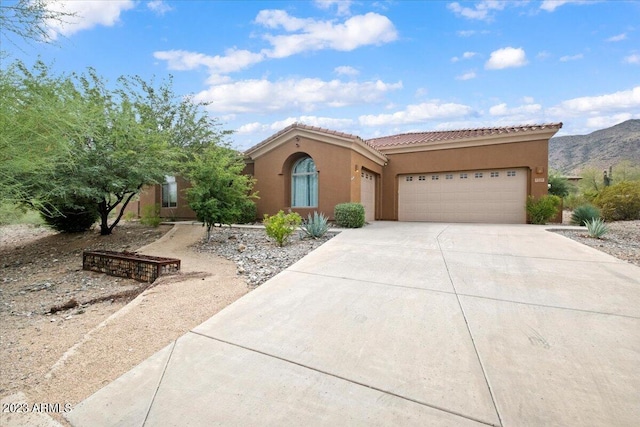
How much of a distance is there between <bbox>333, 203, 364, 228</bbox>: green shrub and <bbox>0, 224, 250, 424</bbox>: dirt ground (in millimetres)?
5042

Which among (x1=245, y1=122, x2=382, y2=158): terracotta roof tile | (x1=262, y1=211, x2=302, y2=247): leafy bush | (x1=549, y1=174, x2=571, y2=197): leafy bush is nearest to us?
(x1=262, y1=211, x2=302, y2=247): leafy bush

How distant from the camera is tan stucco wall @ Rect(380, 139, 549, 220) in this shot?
13500 millimetres

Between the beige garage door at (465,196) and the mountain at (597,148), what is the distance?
36.8 m

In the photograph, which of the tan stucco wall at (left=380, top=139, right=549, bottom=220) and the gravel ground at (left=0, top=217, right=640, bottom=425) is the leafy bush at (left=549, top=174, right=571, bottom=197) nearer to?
the tan stucco wall at (left=380, top=139, right=549, bottom=220)

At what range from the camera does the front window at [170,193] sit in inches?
683

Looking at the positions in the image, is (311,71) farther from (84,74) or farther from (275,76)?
(84,74)

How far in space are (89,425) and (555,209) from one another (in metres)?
15.8

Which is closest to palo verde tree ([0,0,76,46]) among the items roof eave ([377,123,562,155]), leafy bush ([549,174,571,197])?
roof eave ([377,123,562,155])

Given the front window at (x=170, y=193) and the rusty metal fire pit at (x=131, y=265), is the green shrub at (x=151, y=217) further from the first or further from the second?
the rusty metal fire pit at (x=131, y=265)

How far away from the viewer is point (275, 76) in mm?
15578

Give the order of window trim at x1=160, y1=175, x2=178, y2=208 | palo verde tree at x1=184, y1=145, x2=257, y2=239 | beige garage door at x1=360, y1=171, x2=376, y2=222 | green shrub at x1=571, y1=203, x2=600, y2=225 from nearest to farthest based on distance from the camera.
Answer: palo verde tree at x1=184, y1=145, x2=257, y2=239, green shrub at x1=571, y1=203, x2=600, y2=225, beige garage door at x1=360, y1=171, x2=376, y2=222, window trim at x1=160, y1=175, x2=178, y2=208

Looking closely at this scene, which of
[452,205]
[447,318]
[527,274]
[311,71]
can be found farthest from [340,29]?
[447,318]

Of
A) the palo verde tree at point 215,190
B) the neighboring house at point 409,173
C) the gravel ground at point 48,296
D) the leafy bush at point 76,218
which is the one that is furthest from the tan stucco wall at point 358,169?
the leafy bush at point 76,218

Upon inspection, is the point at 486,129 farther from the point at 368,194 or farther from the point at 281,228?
the point at 281,228
